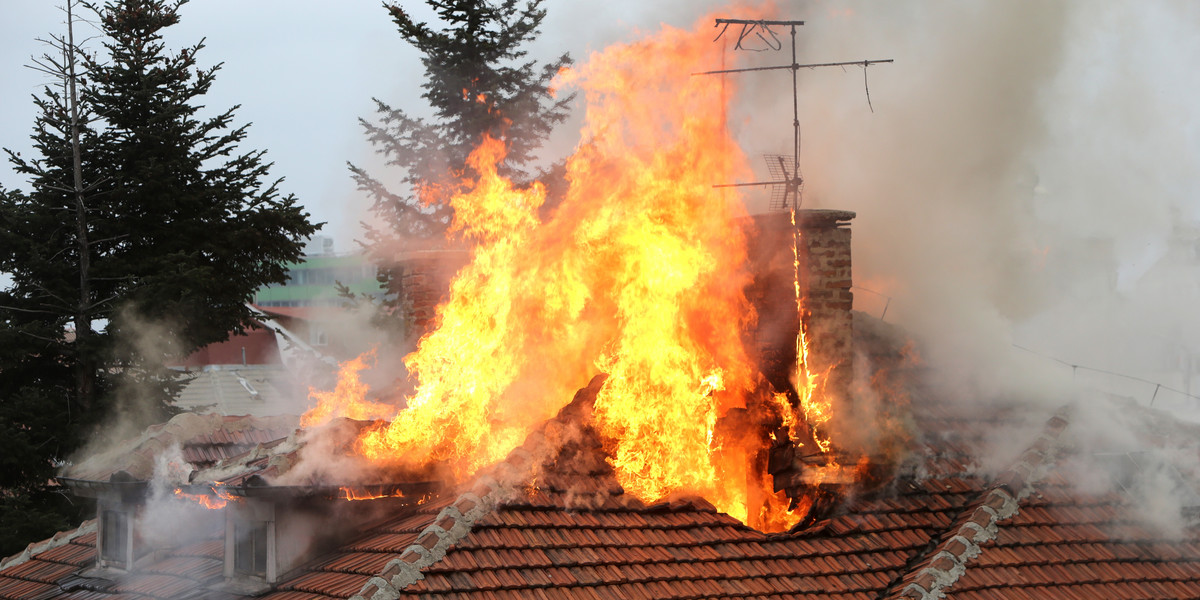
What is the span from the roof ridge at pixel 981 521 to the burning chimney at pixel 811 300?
171cm

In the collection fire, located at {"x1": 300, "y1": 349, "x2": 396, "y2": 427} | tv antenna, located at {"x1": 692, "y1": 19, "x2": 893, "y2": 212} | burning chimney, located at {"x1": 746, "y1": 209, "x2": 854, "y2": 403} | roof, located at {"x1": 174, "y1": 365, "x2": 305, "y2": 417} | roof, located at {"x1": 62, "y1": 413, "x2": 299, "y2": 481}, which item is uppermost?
tv antenna, located at {"x1": 692, "y1": 19, "x2": 893, "y2": 212}

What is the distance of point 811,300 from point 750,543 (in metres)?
2.56

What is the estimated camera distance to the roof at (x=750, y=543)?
31.2 ft

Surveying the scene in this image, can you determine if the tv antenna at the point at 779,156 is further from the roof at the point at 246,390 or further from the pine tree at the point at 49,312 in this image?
the roof at the point at 246,390

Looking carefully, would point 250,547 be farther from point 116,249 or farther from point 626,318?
point 116,249

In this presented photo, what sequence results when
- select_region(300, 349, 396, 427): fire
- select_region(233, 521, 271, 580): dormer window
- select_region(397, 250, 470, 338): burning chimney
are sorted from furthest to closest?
select_region(397, 250, 470, 338): burning chimney
select_region(300, 349, 396, 427): fire
select_region(233, 521, 271, 580): dormer window

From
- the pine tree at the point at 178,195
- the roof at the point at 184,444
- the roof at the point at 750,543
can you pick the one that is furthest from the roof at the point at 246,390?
the roof at the point at 750,543

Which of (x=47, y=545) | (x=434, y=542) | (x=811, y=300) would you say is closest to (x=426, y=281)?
(x=811, y=300)

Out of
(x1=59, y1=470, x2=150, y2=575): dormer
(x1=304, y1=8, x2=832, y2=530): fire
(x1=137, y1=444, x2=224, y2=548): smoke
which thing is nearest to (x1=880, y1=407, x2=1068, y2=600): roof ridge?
(x1=304, y1=8, x2=832, y2=530): fire

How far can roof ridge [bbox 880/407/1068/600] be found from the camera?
34.2 ft

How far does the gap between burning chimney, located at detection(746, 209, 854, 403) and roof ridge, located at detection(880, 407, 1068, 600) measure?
1714 mm

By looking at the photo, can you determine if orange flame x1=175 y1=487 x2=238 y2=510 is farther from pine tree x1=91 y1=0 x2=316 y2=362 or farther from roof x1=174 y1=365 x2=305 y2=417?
roof x1=174 y1=365 x2=305 y2=417

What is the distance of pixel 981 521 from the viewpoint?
11.4m

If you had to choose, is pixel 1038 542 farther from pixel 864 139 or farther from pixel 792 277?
pixel 864 139
